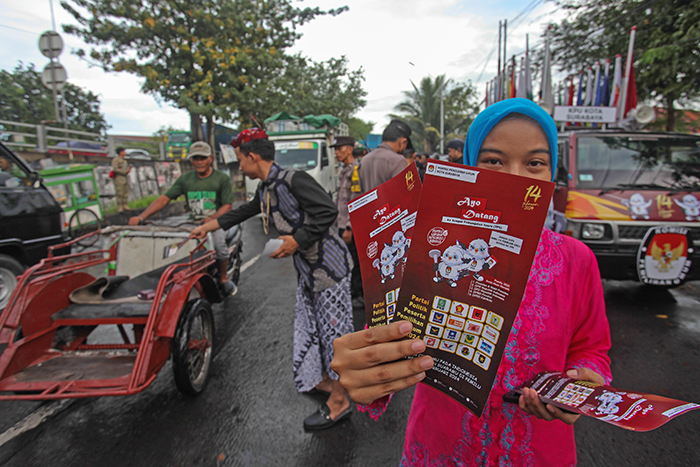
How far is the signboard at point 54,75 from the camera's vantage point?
1130 centimetres

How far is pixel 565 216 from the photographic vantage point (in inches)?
165

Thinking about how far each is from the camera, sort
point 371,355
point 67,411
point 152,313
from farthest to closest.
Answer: point 67,411 < point 152,313 < point 371,355

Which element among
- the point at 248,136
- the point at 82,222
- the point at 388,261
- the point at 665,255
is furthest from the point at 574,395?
the point at 82,222

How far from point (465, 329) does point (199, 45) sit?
16.3 meters

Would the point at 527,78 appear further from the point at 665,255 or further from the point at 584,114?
the point at 665,255

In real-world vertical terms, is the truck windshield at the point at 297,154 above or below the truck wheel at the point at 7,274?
above

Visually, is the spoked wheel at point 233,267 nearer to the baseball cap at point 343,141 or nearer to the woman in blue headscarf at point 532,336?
the baseball cap at point 343,141

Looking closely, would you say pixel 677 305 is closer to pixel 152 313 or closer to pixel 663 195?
pixel 663 195

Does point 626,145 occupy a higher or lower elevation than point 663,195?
higher

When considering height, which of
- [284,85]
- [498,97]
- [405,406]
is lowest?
[405,406]

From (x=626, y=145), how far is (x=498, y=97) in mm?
8758

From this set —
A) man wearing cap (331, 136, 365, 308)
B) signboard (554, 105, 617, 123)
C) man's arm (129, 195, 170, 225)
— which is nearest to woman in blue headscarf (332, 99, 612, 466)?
man wearing cap (331, 136, 365, 308)

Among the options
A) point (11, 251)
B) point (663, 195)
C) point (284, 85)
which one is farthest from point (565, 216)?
point (284, 85)

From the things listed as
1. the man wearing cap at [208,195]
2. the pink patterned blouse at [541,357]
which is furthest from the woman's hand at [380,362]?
the man wearing cap at [208,195]
